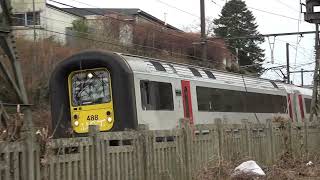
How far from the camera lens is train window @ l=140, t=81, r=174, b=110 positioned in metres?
15.0

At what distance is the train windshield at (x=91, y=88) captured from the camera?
49.2 ft

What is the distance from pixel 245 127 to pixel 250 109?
8.87 meters

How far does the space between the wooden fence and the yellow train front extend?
116 inches

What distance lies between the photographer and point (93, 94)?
15203 millimetres

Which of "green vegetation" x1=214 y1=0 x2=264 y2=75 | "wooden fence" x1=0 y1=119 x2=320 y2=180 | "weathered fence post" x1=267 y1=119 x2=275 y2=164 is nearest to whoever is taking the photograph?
"wooden fence" x1=0 y1=119 x2=320 y2=180

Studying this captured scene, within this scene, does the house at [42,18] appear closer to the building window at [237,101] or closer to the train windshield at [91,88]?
the building window at [237,101]

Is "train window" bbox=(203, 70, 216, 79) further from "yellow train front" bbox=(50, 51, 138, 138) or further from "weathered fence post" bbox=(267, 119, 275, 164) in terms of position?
"yellow train front" bbox=(50, 51, 138, 138)

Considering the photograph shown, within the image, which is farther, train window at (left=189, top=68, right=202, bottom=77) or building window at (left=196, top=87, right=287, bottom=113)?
building window at (left=196, top=87, right=287, bottom=113)

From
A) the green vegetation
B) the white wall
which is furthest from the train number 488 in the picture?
the green vegetation

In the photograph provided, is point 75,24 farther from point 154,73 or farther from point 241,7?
point 241,7

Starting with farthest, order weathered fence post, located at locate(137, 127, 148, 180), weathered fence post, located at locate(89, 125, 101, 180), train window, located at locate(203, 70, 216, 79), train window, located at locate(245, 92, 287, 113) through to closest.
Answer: train window, located at locate(245, 92, 287, 113) < train window, located at locate(203, 70, 216, 79) < weathered fence post, located at locate(137, 127, 148, 180) < weathered fence post, located at locate(89, 125, 101, 180)

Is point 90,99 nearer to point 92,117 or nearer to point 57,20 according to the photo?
point 92,117

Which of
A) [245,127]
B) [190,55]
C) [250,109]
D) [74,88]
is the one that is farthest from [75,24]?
[245,127]

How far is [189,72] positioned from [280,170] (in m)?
5.65
